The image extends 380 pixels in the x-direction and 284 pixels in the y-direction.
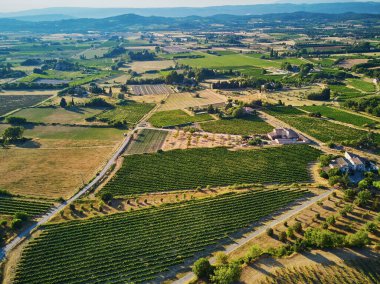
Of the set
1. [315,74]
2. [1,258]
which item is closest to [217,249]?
[1,258]

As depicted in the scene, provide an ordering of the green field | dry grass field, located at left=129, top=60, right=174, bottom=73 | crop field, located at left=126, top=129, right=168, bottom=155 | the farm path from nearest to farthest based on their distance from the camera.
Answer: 1. the farm path
2. crop field, located at left=126, top=129, right=168, bottom=155
3. the green field
4. dry grass field, located at left=129, top=60, right=174, bottom=73

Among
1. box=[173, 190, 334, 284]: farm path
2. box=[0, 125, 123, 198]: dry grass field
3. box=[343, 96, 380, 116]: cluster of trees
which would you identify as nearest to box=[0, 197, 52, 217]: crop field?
box=[0, 125, 123, 198]: dry grass field

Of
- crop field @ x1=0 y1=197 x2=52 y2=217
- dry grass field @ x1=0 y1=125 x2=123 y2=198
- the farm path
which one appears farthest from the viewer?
dry grass field @ x1=0 y1=125 x2=123 y2=198

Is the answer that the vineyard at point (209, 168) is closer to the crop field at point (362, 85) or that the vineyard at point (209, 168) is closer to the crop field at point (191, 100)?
the crop field at point (191, 100)

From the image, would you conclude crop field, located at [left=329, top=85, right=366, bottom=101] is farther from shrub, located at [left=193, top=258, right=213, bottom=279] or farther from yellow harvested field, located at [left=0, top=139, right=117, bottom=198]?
shrub, located at [left=193, top=258, right=213, bottom=279]

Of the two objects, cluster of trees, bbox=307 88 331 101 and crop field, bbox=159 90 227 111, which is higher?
cluster of trees, bbox=307 88 331 101

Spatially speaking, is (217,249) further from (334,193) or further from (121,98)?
(121,98)

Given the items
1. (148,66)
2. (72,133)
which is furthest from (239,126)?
(148,66)
